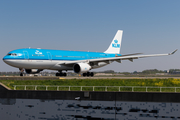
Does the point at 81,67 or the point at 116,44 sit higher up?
the point at 116,44

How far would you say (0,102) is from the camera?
33.3 metres

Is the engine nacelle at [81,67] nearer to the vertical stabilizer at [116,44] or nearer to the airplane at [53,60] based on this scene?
the airplane at [53,60]

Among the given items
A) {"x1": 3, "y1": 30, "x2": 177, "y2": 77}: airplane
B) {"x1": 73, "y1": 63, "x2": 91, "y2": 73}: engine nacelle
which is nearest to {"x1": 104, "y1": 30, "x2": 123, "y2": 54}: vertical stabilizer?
{"x1": 3, "y1": 30, "x2": 177, "y2": 77}: airplane

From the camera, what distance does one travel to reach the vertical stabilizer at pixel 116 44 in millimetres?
70106

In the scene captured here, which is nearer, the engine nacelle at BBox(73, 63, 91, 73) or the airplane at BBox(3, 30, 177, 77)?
the airplane at BBox(3, 30, 177, 77)

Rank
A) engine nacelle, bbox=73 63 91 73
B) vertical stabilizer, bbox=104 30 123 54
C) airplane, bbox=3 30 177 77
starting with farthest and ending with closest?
vertical stabilizer, bbox=104 30 123 54, engine nacelle, bbox=73 63 91 73, airplane, bbox=3 30 177 77

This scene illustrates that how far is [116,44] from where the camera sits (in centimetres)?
7169

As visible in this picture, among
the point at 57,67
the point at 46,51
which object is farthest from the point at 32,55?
the point at 57,67

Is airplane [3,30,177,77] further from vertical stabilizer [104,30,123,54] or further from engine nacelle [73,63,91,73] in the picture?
vertical stabilizer [104,30,123,54]

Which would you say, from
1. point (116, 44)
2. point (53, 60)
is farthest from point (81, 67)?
point (116, 44)

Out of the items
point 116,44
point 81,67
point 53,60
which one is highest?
point 116,44

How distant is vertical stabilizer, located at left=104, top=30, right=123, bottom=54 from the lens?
230 ft

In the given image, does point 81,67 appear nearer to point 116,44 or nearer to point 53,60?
point 53,60

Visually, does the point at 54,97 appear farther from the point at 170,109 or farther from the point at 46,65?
the point at 46,65
